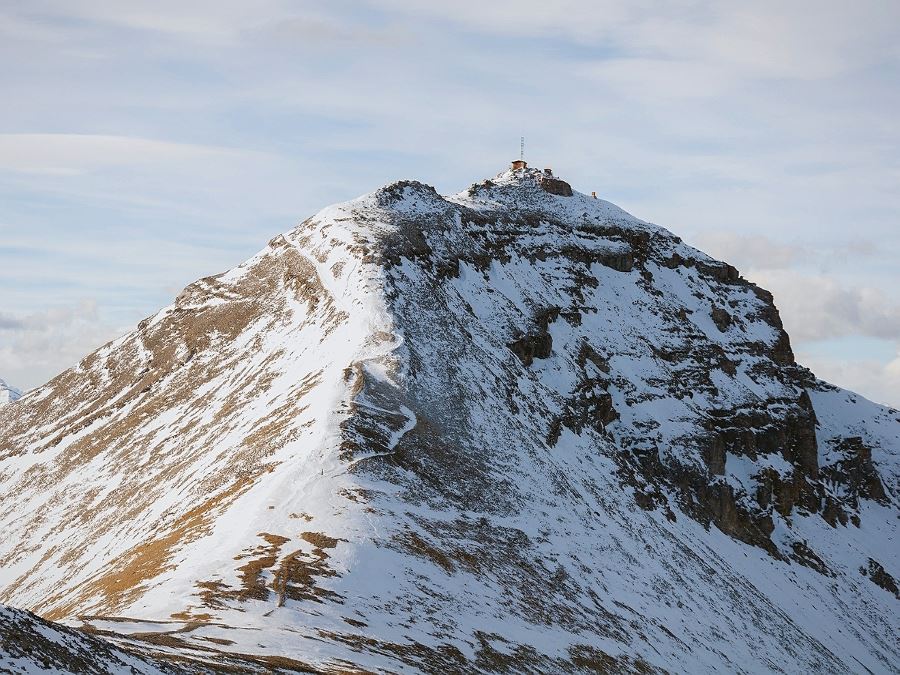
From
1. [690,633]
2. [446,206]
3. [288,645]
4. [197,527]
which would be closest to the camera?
[288,645]

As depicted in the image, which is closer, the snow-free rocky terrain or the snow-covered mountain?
the snow-covered mountain

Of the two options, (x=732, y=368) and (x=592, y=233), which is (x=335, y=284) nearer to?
(x=592, y=233)

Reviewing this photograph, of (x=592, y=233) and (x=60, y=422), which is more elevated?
(x=592, y=233)

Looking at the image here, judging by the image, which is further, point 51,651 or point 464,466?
point 464,466

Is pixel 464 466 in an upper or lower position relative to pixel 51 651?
upper

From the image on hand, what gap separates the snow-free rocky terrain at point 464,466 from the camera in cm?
5850

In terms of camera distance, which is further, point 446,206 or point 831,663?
point 446,206

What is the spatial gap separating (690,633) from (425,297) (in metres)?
48.4

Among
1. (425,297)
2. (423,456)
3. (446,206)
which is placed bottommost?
(423,456)

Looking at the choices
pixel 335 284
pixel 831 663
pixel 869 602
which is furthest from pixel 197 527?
pixel 869 602

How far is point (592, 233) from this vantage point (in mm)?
159875

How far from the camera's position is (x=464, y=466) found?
87000mm

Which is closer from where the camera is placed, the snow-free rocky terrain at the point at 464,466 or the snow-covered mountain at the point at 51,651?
the snow-covered mountain at the point at 51,651

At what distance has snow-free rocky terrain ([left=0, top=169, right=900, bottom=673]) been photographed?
5850cm
